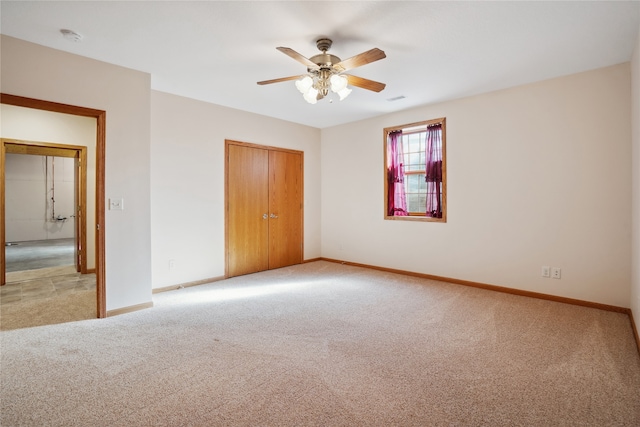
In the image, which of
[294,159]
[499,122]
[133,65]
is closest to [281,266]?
[294,159]

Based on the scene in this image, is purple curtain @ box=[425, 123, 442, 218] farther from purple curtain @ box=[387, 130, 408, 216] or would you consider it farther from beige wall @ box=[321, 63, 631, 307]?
purple curtain @ box=[387, 130, 408, 216]

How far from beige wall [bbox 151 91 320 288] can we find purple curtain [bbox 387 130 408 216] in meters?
2.24

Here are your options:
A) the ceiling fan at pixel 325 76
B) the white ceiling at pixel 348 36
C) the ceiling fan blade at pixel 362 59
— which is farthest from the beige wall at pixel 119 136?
the ceiling fan blade at pixel 362 59

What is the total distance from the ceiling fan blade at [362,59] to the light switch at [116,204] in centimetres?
256

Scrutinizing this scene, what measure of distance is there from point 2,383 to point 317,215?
15.5 feet

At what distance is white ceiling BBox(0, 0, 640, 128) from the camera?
7.48ft

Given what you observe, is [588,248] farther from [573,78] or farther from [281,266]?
[281,266]

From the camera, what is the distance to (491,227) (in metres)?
4.03

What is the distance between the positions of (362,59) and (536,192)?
2712 millimetres

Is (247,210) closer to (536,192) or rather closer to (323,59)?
(323,59)

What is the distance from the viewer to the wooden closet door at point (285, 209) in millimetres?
5363

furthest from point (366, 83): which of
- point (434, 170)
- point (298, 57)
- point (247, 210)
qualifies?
point (247, 210)

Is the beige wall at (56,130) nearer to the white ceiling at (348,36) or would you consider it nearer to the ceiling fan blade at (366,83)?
the white ceiling at (348,36)

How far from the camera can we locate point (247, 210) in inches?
197
